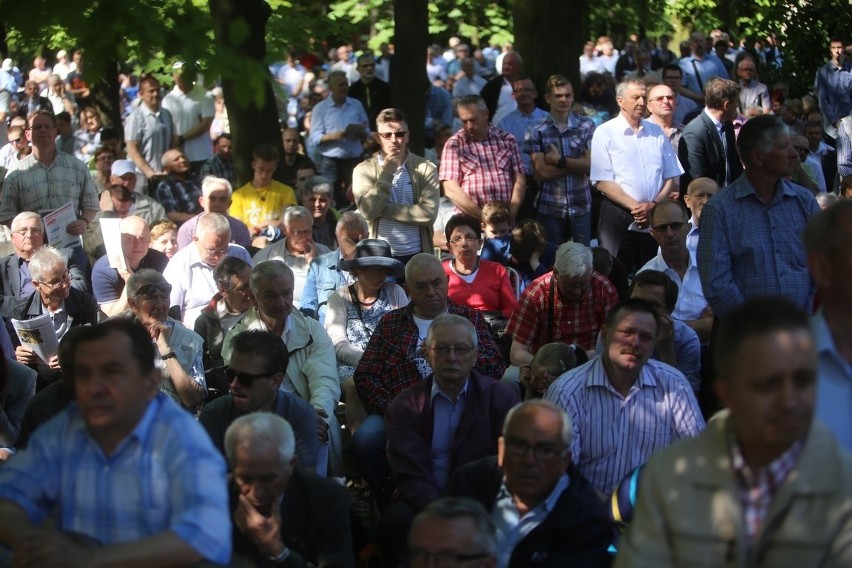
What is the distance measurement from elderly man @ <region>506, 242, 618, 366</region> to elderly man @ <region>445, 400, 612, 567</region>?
284 centimetres

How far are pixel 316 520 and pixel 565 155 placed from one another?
6.81 m

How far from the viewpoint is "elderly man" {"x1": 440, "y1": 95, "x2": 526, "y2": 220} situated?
1130 centimetres

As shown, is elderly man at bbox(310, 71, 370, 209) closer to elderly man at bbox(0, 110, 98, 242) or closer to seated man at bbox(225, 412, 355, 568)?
elderly man at bbox(0, 110, 98, 242)

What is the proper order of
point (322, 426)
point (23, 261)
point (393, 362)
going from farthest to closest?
point (23, 261)
point (393, 362)
point (322, 426)

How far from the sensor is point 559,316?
321 inches

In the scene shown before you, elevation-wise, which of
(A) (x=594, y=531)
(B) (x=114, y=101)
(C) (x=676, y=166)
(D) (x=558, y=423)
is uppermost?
(B) (x=114, y=101)

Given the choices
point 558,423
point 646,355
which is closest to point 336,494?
point 558,423

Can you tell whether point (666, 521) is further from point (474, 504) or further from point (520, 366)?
point (520, 366)

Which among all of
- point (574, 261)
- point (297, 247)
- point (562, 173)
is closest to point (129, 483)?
point (574, 261)

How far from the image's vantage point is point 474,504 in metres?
4.53

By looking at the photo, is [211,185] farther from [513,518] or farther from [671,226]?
[513,518]

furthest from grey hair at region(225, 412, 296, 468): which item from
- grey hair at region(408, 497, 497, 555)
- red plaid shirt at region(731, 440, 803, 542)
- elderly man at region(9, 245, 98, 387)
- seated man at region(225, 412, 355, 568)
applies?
elderly man at region(9, 245, 98, 387)

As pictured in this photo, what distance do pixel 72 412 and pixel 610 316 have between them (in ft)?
10.2

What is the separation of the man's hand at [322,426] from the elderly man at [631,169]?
13.6ft
